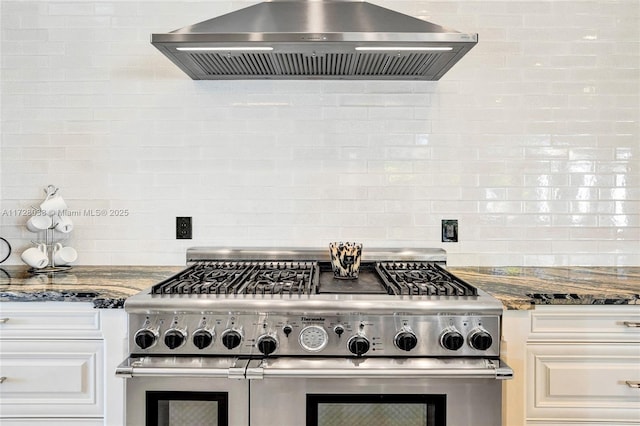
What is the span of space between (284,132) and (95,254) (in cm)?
108

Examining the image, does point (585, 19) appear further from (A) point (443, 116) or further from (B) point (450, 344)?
(B) point (450, 344)

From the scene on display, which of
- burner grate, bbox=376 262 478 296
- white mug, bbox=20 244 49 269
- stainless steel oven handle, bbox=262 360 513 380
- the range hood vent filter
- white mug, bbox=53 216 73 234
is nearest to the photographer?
stainless steel oven handle, bbox=262 360 513 380

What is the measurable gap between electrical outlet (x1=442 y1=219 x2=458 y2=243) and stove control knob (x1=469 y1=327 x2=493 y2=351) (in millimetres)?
826

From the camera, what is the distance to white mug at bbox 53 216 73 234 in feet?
7.17

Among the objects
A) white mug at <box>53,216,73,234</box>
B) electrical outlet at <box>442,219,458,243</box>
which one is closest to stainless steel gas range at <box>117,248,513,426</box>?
electrical outlet at <box>442,219,458,243</box>

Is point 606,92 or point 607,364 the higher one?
point 606,92

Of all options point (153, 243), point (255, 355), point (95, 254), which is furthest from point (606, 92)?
point (95, 254)

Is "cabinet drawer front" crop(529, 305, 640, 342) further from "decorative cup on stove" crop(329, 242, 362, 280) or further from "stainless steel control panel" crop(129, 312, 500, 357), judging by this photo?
"decorative cup on stove" crop(329, 242, 362, 280)

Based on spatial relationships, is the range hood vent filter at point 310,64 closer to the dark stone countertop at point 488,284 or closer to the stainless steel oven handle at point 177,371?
the dark stone countertop at point 488,284

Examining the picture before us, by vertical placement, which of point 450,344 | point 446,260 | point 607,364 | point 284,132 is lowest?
point 607,364

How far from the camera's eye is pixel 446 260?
2.25 metres

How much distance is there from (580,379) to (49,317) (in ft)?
6.02

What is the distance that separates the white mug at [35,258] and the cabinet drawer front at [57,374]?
20.5 inches

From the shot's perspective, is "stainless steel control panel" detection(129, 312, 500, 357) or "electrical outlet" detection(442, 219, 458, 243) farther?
"electrical outlet" detection(442, 219, 458, 243)
